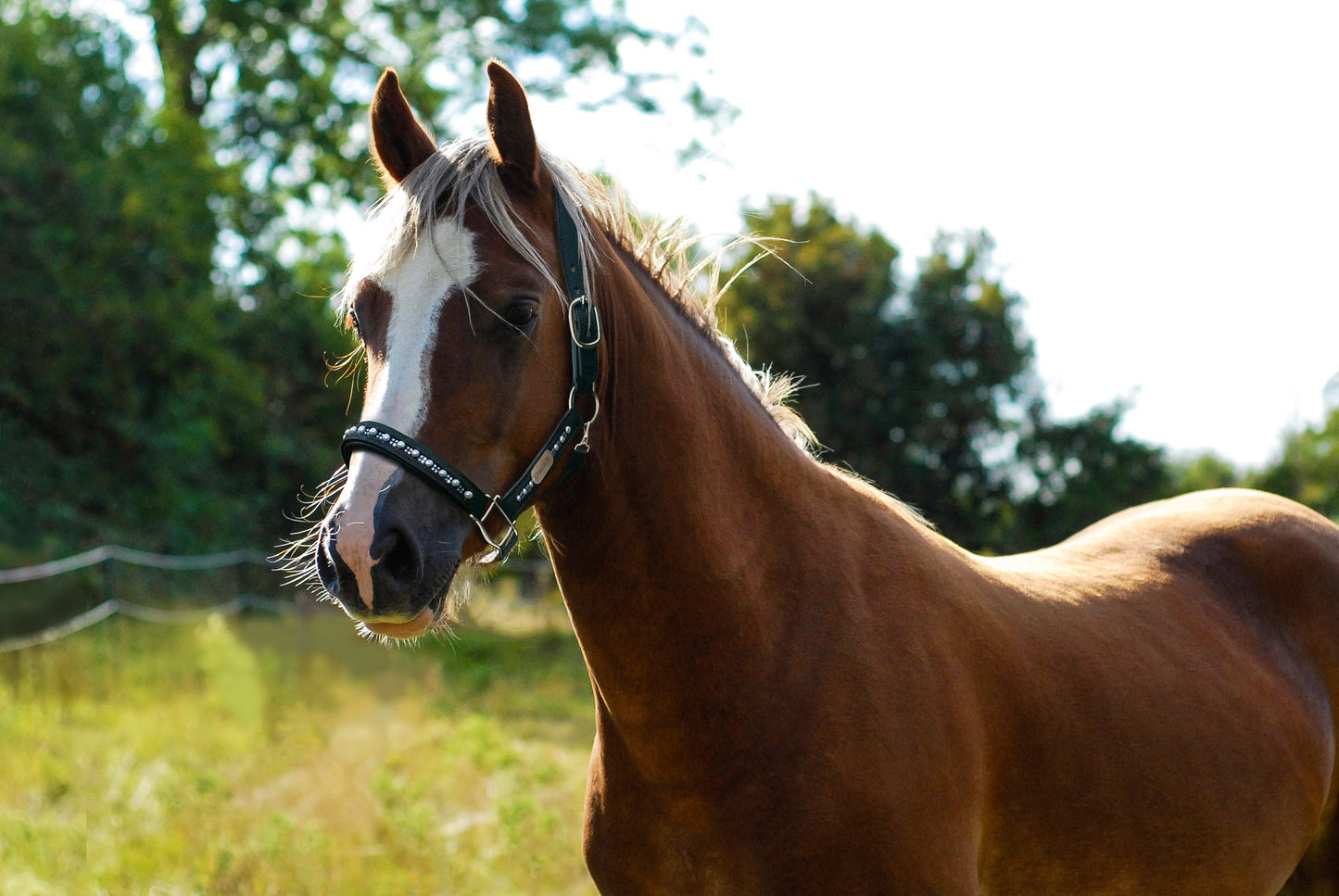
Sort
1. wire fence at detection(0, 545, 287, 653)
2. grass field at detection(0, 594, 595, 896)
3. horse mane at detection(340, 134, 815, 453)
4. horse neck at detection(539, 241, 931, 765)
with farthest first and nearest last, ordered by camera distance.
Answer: wire fence at detection(0, 545, 287, 653)
grass field at detection(0, 594, 595, 896)
horse neck at detection(539, 241, 931, 765)
horse mane at detection(340, 134, 815, 453)

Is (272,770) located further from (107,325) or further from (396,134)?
(107,325)

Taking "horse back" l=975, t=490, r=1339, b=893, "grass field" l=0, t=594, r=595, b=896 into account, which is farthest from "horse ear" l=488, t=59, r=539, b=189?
"grass field" l=0, t=594, r=595, b=896

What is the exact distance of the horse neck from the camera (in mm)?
2160

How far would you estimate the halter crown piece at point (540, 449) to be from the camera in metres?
1.86

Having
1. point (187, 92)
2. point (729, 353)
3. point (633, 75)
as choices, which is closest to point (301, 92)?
point (187, 92)

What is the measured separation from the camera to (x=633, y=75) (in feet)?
57.5

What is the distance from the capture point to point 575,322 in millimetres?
2100

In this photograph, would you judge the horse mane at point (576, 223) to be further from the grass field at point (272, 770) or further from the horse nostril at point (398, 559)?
the grass field at point (272, 770)

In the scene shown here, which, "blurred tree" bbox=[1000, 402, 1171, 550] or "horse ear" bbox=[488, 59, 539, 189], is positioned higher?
"horse ear" bbox=[488, 59, 539, 189]

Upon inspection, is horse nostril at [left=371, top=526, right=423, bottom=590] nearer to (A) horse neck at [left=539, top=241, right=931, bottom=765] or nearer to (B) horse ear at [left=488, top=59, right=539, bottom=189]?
(A) horse neck at [left=539, top=241, right=931, bottom=765]

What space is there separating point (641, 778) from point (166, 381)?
531 inches

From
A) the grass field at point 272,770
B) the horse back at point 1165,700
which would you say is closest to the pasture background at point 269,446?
the grass field at point 272,770

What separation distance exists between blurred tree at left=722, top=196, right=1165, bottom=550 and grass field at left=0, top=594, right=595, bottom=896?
5551mm

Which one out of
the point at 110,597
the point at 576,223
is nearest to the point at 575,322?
the point at 576,223
